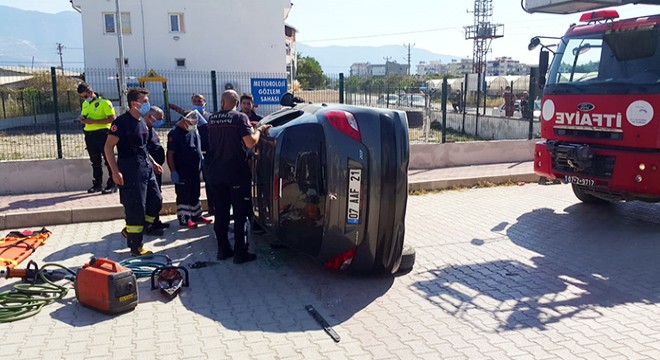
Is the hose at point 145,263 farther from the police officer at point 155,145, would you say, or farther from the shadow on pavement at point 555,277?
the shadow on pavement at point 555,277

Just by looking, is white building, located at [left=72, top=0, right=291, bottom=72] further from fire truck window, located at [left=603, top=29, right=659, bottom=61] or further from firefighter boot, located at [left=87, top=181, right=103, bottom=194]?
fire truck window, located at [left=603, top=29, right=659, bottom=61]

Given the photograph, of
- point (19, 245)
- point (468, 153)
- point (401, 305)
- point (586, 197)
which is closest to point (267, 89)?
point (468, 153)

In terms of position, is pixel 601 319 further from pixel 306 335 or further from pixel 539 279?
pixel 306 335

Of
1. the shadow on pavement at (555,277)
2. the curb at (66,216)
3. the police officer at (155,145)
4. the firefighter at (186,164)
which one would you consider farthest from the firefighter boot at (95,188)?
the shadow on pavement at (555,277)

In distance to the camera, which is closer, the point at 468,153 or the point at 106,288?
the point at 106,288

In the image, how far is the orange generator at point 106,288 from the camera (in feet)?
14.7

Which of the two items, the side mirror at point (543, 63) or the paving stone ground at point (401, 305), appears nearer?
the paving stone ground at point (401, 305)

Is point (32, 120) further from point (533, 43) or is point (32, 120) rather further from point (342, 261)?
point (533, 43)

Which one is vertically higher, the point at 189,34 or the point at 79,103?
the point at 189,34

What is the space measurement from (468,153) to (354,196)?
8160 millimetres

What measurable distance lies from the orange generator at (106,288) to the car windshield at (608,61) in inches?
243

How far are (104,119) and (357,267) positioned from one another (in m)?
5.22

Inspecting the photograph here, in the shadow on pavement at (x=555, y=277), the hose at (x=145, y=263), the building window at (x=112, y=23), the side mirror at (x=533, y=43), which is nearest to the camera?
the shadow on pavement at (x=555, y=277)

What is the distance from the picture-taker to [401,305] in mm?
4809
